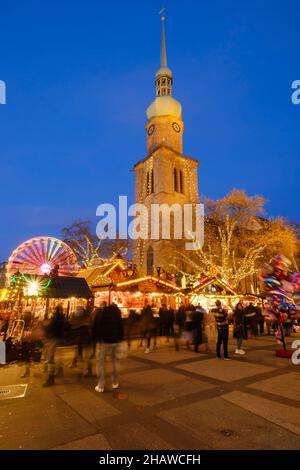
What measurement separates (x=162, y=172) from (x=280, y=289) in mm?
35053

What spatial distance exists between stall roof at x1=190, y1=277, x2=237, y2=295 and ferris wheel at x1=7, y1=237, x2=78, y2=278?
8.64 metres

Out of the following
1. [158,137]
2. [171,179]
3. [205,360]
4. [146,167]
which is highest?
[158,137]

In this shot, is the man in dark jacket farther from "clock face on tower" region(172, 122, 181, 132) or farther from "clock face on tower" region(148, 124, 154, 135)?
"clock face on tower" region(148, 124, 154, 135)

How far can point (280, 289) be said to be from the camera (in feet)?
34.0

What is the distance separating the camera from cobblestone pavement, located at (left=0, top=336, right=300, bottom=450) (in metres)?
3.90

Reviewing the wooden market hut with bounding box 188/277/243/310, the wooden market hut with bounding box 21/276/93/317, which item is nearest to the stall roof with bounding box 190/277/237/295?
the wooden market hut with bounding box 188/277/243/310

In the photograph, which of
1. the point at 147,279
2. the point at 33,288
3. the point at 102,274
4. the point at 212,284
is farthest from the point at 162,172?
the point at 33,288

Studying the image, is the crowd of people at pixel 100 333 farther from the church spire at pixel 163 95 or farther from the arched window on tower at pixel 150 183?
the church spire at pixel 163 95

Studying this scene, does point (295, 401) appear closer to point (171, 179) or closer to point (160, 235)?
point (160, 235)

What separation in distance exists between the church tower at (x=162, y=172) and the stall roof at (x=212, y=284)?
1631 cm

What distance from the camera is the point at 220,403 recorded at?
536cm

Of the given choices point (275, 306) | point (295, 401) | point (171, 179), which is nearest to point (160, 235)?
point (171, 179)
